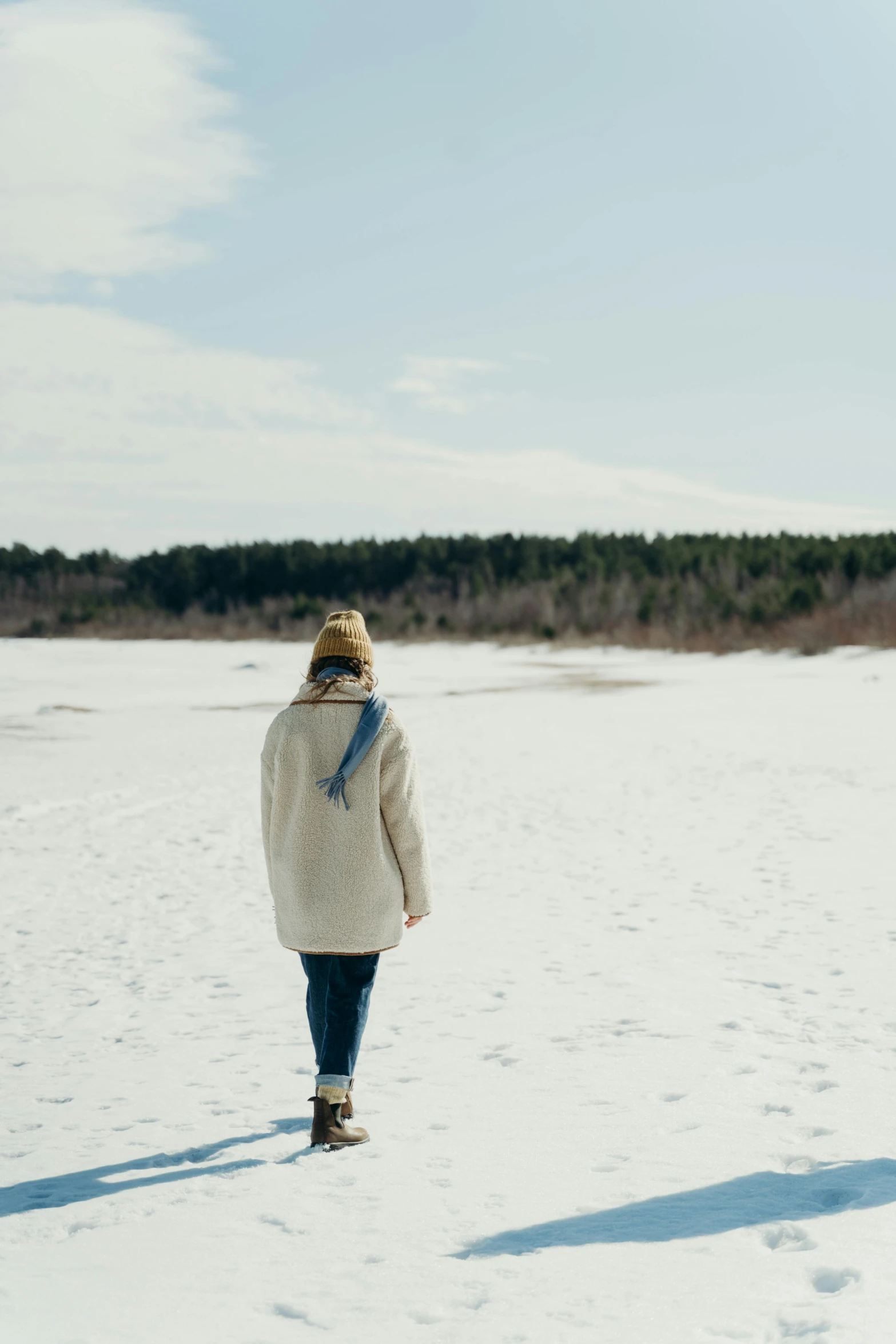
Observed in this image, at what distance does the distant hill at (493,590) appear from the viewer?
170 feet

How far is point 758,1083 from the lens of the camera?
490 centimetres

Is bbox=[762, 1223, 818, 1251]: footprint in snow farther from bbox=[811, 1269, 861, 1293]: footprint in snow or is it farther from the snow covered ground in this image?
bbox=[811, 1269, 861, 1293]: footprint in snow

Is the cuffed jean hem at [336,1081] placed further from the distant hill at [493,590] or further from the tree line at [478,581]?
the tree line at [478,581]

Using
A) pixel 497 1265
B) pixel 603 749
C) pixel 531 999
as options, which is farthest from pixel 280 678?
pixel 497 1265

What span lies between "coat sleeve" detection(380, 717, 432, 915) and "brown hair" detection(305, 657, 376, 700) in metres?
0.18

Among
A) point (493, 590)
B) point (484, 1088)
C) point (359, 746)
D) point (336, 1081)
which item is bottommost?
point (484, 1088)

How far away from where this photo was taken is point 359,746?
4070mm

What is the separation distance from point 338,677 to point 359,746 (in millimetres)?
285

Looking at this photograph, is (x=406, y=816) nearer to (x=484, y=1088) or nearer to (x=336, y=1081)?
(x=336, y=1081)

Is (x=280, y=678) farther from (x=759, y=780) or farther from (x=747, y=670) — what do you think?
(x=759, y=780)

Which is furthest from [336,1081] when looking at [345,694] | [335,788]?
[345,694]

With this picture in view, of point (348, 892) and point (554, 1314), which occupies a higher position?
point (348, 892)

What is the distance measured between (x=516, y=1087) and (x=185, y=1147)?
1351 millimetres

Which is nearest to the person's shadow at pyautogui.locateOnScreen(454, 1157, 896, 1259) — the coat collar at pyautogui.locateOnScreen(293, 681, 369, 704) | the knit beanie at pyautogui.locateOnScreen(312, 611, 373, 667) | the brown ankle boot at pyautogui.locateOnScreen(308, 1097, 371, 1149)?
the brown ankle boot at pyautogui.locateOnScreen(308, 1097, 371, 1149)
